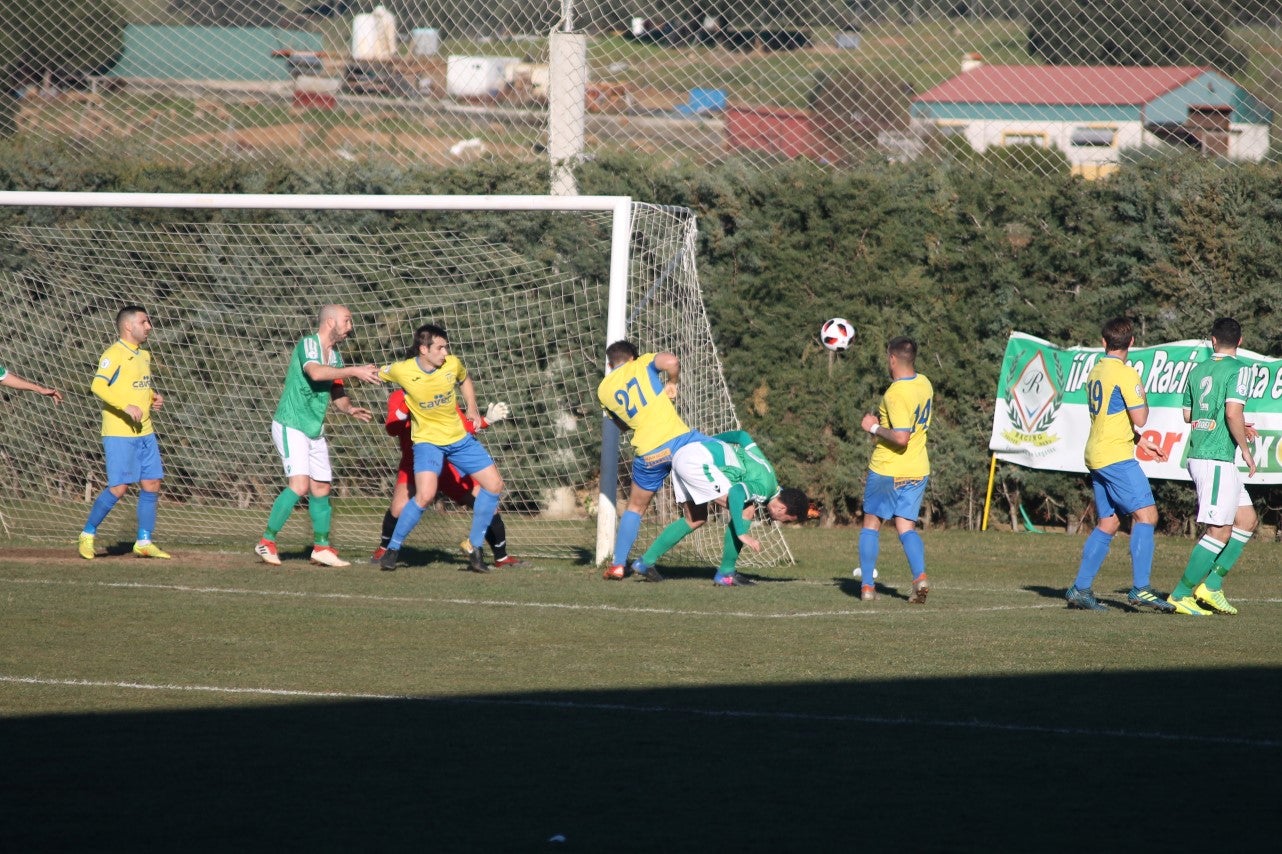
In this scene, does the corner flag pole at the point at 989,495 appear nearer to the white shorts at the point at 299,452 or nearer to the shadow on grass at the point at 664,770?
the white shorts at the point at 299,452

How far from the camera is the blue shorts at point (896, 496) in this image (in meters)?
10.1

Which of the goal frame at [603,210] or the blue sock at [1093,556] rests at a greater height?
the goal frame at [603,210]

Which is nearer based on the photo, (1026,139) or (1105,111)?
(1026,139)

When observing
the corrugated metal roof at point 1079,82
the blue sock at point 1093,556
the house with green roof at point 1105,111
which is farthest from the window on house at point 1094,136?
the blue sock at point 1093,556

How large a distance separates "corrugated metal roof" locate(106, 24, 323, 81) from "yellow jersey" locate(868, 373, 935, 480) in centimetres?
1530

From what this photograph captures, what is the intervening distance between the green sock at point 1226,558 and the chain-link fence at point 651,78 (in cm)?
562

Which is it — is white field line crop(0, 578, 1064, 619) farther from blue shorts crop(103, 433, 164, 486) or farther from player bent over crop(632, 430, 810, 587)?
blue shorts crop(103, 433, 164, 486)

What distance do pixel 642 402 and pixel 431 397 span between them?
1.67 meters

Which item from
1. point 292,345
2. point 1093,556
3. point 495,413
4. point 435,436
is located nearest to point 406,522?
point 435,436

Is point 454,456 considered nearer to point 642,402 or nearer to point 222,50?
point 642,402

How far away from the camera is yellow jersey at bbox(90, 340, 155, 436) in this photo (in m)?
11.4

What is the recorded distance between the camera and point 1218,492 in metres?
9.45

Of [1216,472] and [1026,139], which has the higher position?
[1026,139]

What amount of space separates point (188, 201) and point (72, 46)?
382 inches
